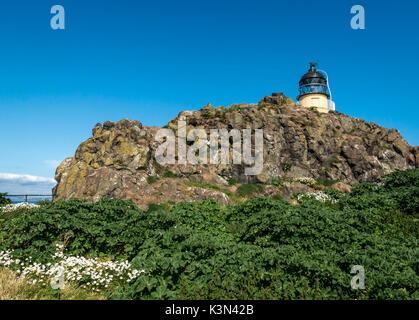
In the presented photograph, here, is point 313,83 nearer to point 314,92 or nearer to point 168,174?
point 314,92

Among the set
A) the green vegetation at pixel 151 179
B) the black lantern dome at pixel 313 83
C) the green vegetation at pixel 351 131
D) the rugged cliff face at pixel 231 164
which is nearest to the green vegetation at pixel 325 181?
the rugged cliff face at pixel 231 164

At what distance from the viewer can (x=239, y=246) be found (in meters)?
6.45

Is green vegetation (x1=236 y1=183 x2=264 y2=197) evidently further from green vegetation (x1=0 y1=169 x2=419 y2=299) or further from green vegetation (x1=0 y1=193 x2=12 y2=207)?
green vegetation (x1=0 y1=193 x2=12 y2=207)

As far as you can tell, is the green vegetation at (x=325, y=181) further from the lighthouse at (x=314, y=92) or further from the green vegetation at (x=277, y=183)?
the lighthouse at (x=314, y=92)

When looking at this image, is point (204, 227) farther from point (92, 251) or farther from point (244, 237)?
point (92, 251)

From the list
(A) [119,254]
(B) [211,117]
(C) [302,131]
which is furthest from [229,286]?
(C) [302,131]

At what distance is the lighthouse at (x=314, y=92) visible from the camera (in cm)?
4716

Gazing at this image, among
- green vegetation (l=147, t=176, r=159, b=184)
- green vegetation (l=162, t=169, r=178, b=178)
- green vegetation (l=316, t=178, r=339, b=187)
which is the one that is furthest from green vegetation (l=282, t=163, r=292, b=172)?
green vegetation (l=147, t=176, r=159, b=184)

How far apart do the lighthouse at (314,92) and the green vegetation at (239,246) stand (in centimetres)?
3815

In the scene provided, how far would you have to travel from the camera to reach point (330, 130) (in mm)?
35625

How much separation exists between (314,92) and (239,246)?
47.8 meters

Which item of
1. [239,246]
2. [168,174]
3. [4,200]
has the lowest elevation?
[239,246]

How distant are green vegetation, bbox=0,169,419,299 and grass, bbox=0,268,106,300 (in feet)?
1.80

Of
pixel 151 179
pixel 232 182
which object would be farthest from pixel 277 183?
pixel 151 179
